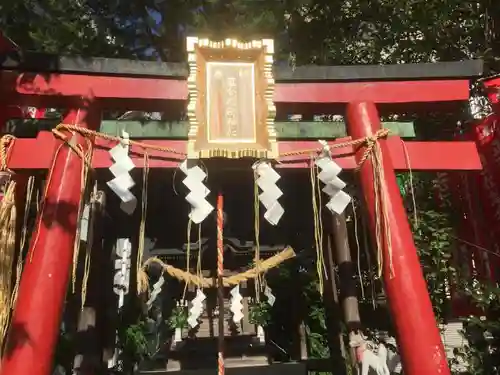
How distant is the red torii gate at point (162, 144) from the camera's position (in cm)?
353

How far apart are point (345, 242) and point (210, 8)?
131 inches

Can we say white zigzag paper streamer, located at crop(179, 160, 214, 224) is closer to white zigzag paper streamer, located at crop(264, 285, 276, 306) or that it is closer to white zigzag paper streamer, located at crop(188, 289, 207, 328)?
white zigzag paper streamer, located at crop(188, 289, 207, 328)

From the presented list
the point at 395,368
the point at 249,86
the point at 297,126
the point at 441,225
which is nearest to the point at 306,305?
the point at 395,368

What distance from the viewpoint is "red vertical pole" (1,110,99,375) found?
330 cm

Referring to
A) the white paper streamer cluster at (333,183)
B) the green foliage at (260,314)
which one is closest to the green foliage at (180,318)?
the green foliage at (260,314)

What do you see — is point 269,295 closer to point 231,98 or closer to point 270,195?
point 270,195

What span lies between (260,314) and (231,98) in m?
4.05

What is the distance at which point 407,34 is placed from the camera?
26.5ft

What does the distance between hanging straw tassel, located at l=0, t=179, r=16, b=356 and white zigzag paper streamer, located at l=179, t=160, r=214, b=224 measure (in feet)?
4.47

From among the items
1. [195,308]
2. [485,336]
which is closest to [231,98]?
[195,308]

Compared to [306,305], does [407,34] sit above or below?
above

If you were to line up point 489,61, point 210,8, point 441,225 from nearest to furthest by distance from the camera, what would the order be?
point 210,8 → point 441,225 → point 489,61

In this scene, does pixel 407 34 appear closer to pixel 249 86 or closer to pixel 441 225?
pixel 441 225

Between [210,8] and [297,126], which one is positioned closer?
[297,126]
